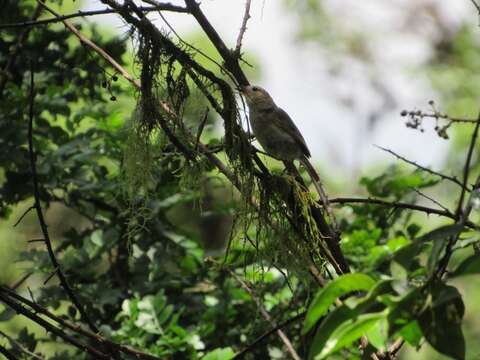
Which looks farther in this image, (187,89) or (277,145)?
(277,145)

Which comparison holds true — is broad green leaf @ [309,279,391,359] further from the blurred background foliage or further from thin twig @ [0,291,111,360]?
the blurred background foliage

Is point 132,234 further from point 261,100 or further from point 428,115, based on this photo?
point 261,100

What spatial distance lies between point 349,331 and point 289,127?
231 centimetres

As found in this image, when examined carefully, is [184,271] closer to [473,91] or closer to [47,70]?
[47,70]

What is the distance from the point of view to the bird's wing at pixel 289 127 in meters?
3.24

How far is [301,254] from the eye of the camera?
1945 millimetres

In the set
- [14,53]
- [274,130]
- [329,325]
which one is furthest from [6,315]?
[329,325]

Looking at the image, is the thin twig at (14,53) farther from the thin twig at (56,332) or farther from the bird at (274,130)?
the thin twig at (56,332)

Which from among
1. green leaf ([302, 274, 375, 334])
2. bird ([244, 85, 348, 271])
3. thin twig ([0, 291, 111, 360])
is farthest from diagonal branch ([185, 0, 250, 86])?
bird ([244, 85, 348, 271])

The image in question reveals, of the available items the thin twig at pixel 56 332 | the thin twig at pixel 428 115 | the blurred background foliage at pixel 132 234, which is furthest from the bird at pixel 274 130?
the thin twig at pixel 56 332

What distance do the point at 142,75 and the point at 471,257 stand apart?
42.1 inches

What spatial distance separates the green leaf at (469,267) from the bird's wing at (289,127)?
6.98 feet

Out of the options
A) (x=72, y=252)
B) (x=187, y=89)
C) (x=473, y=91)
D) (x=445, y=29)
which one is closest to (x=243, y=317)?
(x=72, y=252)

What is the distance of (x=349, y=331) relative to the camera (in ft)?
3.46
